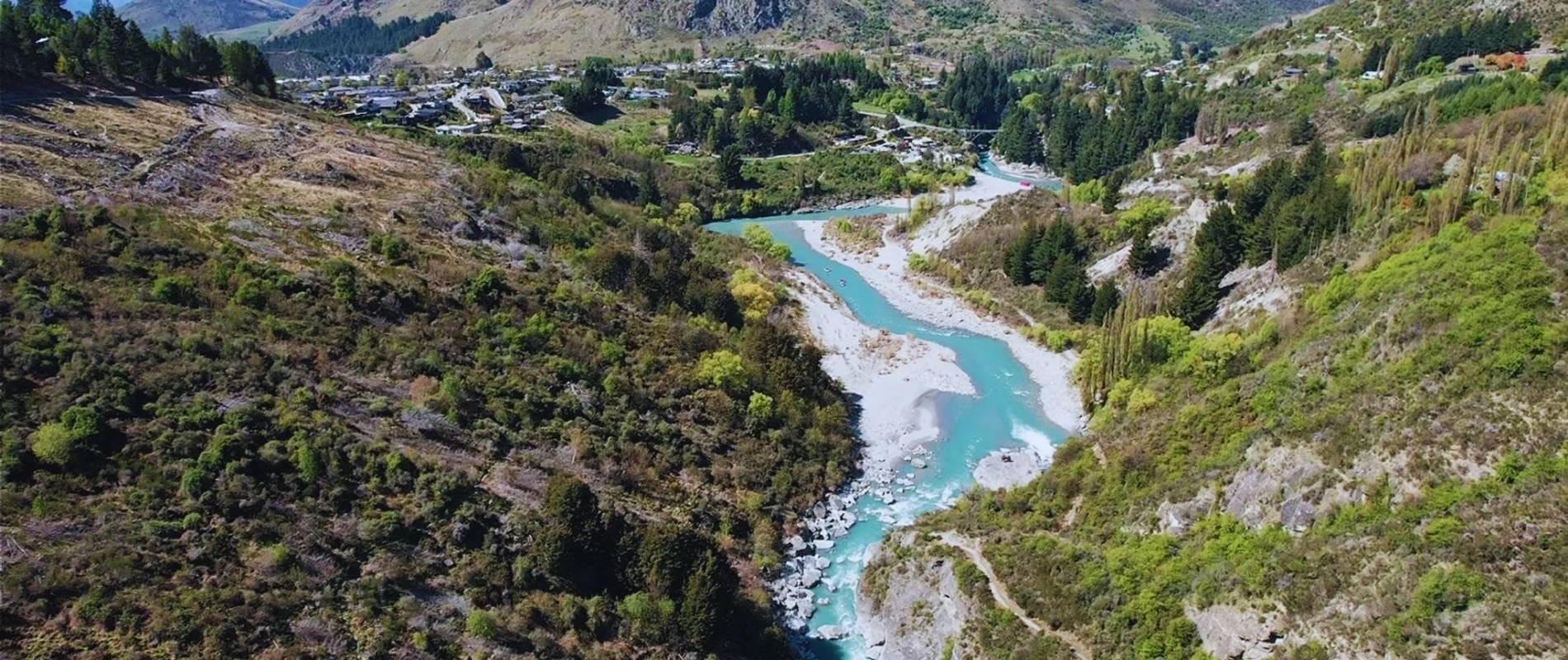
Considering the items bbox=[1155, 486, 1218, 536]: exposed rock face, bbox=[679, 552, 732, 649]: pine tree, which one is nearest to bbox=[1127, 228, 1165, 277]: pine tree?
bbox=[1155, 486, 1218, 536]: exposed rock face

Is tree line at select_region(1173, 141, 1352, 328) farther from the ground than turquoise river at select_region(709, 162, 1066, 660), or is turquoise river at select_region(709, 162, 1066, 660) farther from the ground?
tree line at select_region(1173, 141, 1352, 328)

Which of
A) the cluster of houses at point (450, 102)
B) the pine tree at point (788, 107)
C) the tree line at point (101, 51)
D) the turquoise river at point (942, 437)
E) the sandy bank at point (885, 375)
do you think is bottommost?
the turquoise river at point (942, 437)

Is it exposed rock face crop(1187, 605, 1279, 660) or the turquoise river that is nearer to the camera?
exposed rock face crop(1187, 605, 1279, 660)

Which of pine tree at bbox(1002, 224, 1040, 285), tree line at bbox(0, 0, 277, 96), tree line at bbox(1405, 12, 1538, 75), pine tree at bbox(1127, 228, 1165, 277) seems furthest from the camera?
tree line at bbox(1405, 12, 1538, 75)

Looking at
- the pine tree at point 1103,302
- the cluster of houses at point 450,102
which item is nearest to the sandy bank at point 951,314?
the pine tree at point 1103,302

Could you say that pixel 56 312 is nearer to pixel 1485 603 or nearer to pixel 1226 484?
pixel 1226 484

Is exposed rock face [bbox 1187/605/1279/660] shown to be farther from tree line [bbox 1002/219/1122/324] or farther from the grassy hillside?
tree line [bbox 1002/219/1122/324]

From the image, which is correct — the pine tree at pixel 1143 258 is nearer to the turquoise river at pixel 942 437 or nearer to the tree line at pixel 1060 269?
the tree line at pixel 1060 269

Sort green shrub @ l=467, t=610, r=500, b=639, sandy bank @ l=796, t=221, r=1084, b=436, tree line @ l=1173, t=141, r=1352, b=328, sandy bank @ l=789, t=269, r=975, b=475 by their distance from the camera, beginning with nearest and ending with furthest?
green shrub @ l=467, t=610, r=500, b=639 → sandy bank @ l=789, t=269, r=975, b=475 → tree line @ l=1173, t=141, r=1352, b=328 → sandy bank @ l=796, t=221, r=1084, b=436
